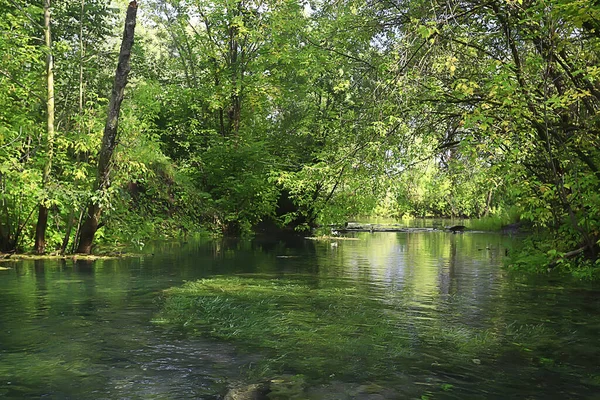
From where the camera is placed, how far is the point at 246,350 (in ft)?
25.3

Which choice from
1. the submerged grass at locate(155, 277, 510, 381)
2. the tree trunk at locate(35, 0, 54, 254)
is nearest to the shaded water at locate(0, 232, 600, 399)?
the submerged grass at locate(155, 277, 510, 381)

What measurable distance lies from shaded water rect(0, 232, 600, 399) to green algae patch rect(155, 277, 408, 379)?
0.32 meters

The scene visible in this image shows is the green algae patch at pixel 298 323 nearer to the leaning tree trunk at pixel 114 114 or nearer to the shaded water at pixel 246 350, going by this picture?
the shaded water at pixel 246 350

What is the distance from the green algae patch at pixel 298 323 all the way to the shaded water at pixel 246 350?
0.32 m

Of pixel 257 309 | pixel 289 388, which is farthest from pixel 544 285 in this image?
pixel 289 388

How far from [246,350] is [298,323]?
1.81m

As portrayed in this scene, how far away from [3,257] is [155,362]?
12.7m

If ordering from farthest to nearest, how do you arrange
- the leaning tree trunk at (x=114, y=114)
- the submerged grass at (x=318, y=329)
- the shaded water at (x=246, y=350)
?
the leaning tree trunk at (x=114, y=114) → the submerged grass at (x=318, y=329) → the shaded water at (x=246, y=350)

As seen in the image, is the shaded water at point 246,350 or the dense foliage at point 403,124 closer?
the shaded water at point 246,350

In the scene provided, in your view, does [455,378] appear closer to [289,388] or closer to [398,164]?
[289,388]

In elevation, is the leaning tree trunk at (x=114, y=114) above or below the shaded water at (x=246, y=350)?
above

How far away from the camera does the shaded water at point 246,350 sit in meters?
6.25

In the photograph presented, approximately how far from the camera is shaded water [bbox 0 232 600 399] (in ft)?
20.5


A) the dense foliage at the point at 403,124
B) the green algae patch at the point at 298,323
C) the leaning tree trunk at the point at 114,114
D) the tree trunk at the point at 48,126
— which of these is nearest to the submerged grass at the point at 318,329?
the green algae patch at the point at 298,323
